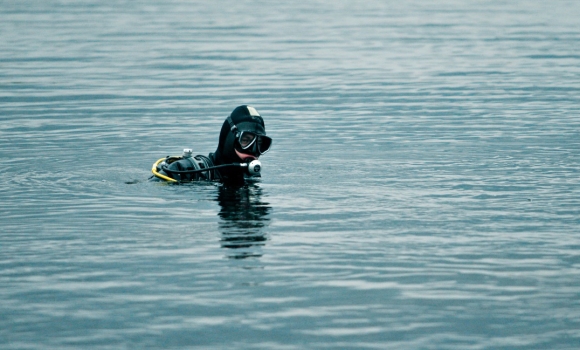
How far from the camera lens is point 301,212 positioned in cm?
1193

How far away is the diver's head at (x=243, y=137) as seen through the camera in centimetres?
1277

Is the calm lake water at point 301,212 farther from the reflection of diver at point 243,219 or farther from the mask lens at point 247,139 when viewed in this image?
the mask lens at point 247,139

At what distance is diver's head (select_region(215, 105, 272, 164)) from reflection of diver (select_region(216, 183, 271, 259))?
469 millimetres

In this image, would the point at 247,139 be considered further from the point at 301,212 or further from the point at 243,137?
the point at 301,212

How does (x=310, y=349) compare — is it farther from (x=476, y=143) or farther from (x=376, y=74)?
(x=376, y=74)

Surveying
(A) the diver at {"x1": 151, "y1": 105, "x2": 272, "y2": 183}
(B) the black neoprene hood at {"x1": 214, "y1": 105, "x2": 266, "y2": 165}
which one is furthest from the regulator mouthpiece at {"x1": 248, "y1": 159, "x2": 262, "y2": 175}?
(B) the black neoprene hood at {"x1": 214, "y1": 105, "x2": 266, "y2": 165}

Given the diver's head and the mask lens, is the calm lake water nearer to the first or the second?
the diver's head

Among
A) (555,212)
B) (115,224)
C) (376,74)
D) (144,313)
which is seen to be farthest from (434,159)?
(376,74)

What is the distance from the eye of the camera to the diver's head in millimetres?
12773

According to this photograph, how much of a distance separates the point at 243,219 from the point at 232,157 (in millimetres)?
1652

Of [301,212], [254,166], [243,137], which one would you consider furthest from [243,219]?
[243,137]

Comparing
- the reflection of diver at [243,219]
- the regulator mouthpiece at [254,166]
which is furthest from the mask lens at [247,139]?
the reflection of diver at [243,219]

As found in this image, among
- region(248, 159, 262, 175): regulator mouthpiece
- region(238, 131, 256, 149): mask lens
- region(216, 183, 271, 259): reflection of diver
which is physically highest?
region(238, 131, 256, 149): mask lens

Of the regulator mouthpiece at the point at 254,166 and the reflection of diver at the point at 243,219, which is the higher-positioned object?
the regulator mouthpiece at the point at 254,166
